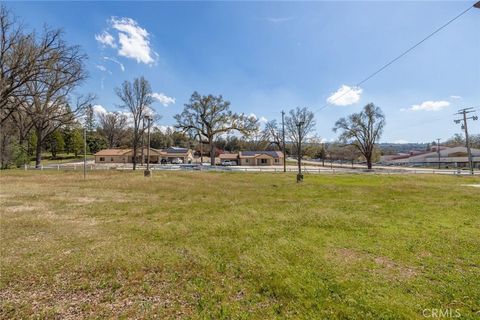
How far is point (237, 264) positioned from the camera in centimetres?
484

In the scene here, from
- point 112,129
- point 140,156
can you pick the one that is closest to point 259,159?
point 140,156

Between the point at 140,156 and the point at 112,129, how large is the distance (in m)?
26.8

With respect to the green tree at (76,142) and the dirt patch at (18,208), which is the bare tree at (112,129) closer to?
the green tree at (76,142)

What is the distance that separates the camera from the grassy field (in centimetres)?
341

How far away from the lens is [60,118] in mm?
32312

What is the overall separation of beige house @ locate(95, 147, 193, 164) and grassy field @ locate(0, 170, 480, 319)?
57.9m

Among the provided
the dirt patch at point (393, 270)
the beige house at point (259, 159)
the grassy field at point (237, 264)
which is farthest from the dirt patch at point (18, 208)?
the beige house at point (259, 159)

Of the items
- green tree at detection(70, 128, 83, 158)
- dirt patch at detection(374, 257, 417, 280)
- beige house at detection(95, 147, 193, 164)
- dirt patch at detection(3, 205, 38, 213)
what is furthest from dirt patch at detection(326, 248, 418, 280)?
green tree at detection(70, 128, 83, 158)

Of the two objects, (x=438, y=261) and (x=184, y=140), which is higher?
(x=184, y=140)

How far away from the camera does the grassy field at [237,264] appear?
3.41 metres

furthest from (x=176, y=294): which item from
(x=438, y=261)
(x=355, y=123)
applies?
(x=355, y=123)

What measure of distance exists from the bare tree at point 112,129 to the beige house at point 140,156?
682 inches

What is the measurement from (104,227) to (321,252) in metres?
6.46

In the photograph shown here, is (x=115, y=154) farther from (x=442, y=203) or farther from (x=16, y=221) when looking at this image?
(x=442, y=203)
